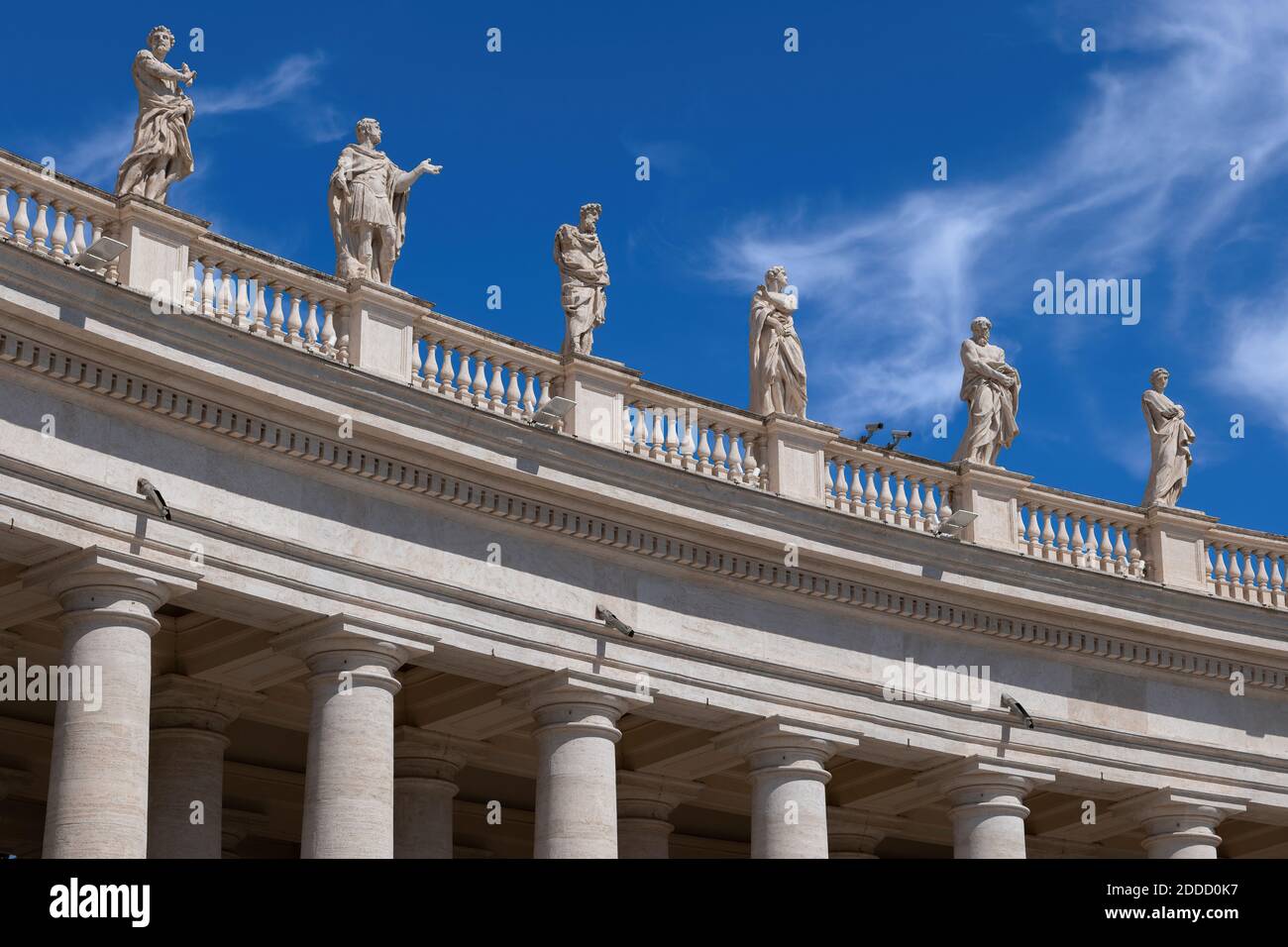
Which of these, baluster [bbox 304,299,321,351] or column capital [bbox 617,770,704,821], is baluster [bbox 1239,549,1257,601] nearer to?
column capital [bbox 617,770,704,821]

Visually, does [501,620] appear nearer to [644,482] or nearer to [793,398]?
[644,482]

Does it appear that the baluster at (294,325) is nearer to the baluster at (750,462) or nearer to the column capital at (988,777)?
the baluster at (750,462)

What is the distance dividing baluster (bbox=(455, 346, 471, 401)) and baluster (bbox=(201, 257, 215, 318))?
5.60 meters

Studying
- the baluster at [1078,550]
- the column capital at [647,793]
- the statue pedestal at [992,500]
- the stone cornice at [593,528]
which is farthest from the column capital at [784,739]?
the baluster at [1078,550]

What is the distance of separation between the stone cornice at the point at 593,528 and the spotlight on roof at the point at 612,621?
4.77ft

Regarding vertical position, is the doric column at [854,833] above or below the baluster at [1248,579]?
below

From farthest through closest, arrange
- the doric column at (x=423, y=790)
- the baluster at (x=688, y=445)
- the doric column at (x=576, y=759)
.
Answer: the doric column at (x=423, y=790)
the baluster at (x=688, y=445)
the doric column at (x=576, y=759)

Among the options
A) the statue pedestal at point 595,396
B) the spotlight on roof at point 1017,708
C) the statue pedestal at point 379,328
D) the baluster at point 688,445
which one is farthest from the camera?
the spotlight on roof at point 1017,708

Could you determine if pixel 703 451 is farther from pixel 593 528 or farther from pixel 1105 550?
pixel 1105 550

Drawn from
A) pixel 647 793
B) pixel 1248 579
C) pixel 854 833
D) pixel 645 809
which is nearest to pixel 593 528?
pixel 647 793

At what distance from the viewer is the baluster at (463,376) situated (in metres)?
50.7

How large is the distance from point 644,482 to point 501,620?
425cm
